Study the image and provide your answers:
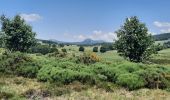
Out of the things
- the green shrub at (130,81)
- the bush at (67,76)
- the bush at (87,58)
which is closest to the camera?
the green shrub at (130,81)

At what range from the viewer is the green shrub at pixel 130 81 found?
25.6 m

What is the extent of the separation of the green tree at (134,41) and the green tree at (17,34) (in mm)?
17388

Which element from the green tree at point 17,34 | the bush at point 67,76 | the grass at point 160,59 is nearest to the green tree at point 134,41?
the green tree at point 17,34

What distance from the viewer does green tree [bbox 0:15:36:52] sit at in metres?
64.0

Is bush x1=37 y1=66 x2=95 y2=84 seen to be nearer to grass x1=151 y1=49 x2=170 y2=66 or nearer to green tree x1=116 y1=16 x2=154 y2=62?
green tree x1=116 y1=16 x2=154 y2=62

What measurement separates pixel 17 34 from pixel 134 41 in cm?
2079

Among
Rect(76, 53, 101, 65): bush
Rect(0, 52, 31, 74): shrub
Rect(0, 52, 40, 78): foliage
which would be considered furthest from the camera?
Rect(76, 53, 101, 65): bush

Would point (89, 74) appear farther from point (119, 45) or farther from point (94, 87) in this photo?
point (119, 45)

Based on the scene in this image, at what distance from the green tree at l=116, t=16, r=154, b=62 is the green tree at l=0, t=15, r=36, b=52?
1739cm

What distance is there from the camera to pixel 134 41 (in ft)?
176

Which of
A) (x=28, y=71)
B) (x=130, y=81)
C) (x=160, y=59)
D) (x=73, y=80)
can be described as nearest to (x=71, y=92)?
(x=73, y=80)

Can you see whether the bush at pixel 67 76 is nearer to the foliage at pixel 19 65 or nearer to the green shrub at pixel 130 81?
the green shrub at pixel 130 81

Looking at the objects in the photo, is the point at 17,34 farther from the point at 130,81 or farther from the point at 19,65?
the point at 130,81

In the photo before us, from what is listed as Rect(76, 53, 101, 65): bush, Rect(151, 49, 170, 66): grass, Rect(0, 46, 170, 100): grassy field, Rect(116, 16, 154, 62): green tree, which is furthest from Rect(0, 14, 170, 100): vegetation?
Rect(151, 49, 170, 66): grass
